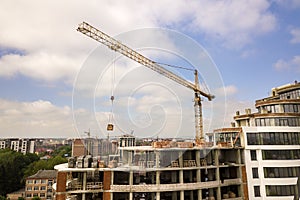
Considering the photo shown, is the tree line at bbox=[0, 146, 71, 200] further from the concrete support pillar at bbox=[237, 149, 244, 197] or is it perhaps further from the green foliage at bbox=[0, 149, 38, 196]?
the concrete support pillar at bbox=[237, 149, 244, 197]

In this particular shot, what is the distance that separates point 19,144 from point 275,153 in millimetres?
104836

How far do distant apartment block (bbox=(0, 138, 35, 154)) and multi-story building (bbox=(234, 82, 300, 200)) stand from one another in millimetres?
101014

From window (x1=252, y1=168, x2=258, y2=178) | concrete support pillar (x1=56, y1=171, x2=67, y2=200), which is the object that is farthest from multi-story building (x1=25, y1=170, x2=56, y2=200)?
window (x1=252, y1=168, x2=258, y2=178)

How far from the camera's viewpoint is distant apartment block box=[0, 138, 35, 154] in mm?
100625

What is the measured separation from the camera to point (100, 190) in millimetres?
20859

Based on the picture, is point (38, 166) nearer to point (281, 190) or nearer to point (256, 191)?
point (256, 191)

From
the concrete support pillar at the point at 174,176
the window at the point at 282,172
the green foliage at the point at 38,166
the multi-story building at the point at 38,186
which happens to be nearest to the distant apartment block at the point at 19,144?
the green foliage at the point at 38,166

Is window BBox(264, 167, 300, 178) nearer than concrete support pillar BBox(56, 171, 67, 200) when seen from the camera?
No

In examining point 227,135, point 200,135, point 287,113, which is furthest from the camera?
point 200,135

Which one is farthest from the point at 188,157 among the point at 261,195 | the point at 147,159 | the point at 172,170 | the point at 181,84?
the point at 181,84

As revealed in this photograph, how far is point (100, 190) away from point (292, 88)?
2677 centimetres

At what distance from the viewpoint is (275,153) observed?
24500 mm

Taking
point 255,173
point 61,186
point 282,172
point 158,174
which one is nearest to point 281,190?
point 282,172

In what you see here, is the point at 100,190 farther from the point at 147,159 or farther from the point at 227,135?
the point at 227,135
